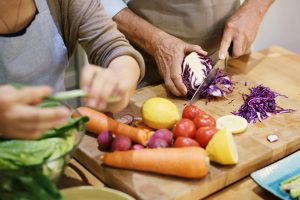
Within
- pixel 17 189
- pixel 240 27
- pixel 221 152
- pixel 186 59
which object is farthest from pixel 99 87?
pixel 240 27

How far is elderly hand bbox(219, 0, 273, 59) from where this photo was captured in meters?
1.67

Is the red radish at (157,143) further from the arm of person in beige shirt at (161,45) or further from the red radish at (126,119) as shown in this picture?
the arm of person in beige shirt at (161,45)

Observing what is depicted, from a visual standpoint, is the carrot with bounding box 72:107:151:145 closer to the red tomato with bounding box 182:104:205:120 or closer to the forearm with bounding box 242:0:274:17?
the red tomato with bounding box 182:104:205:120

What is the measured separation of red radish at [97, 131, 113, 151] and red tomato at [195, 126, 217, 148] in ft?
0.75

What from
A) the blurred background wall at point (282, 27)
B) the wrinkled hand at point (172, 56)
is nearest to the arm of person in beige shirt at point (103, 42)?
the wrinkled hand at point (172, 56)

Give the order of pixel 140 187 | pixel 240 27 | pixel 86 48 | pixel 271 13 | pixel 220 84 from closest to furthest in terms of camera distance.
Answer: pixel 140 187, pixel 86 48, pixel 220 84, pixel 240 27, pixel 271 13

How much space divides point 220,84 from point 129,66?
42 centimetres

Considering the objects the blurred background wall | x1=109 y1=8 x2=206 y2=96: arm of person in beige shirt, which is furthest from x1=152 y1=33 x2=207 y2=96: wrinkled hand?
the blurred background wall

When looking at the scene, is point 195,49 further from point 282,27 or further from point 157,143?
point 282,27

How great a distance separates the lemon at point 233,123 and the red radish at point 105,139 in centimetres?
32

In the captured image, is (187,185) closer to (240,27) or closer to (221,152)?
(221,152)

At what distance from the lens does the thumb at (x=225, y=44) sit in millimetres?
1599

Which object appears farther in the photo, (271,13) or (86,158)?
(271,13)

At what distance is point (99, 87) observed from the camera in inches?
35.7
